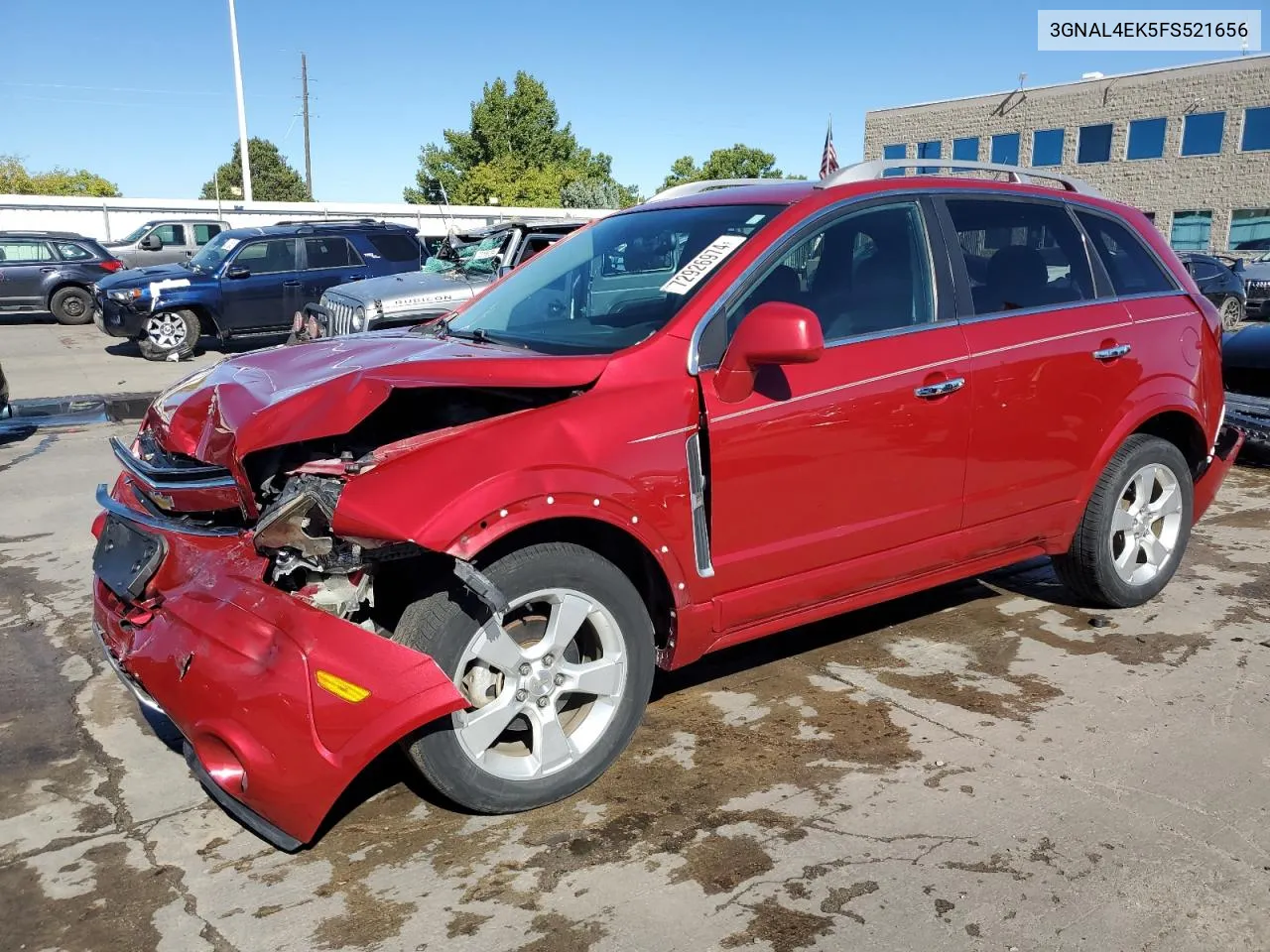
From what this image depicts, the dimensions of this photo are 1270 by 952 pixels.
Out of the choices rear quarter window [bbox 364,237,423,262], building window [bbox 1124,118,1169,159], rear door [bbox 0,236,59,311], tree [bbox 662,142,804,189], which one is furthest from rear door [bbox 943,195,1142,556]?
tree [bbox 662,142,804,189]

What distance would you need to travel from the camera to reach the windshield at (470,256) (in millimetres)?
11734

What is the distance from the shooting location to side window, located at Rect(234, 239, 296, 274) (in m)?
15.1

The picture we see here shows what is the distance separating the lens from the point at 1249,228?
38031mm

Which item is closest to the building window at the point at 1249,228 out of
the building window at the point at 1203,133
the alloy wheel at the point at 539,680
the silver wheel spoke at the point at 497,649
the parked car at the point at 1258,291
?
the building window at the point at 1203,133

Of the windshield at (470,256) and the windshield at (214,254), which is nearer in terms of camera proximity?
the windshield at (470,256)

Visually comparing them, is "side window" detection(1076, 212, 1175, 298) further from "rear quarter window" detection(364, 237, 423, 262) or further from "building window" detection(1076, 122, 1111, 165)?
"building window" detection(1076, 122, 1111, 165)

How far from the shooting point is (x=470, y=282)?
1043 cm

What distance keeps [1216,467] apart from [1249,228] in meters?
39.5

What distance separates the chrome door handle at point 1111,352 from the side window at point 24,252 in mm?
20554

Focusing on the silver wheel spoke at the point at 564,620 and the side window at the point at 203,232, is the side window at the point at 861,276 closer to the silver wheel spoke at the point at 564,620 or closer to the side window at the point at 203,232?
the silver wheel spoke at the point at 564,620

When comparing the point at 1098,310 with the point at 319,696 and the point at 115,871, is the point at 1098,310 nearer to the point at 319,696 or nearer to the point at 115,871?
the point at 319,696

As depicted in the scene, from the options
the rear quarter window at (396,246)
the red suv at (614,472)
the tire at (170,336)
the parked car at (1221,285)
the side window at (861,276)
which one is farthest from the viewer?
the parked car at (1221,285)

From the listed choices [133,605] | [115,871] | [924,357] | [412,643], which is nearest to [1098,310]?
[924,357]

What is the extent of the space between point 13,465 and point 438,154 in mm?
50985
